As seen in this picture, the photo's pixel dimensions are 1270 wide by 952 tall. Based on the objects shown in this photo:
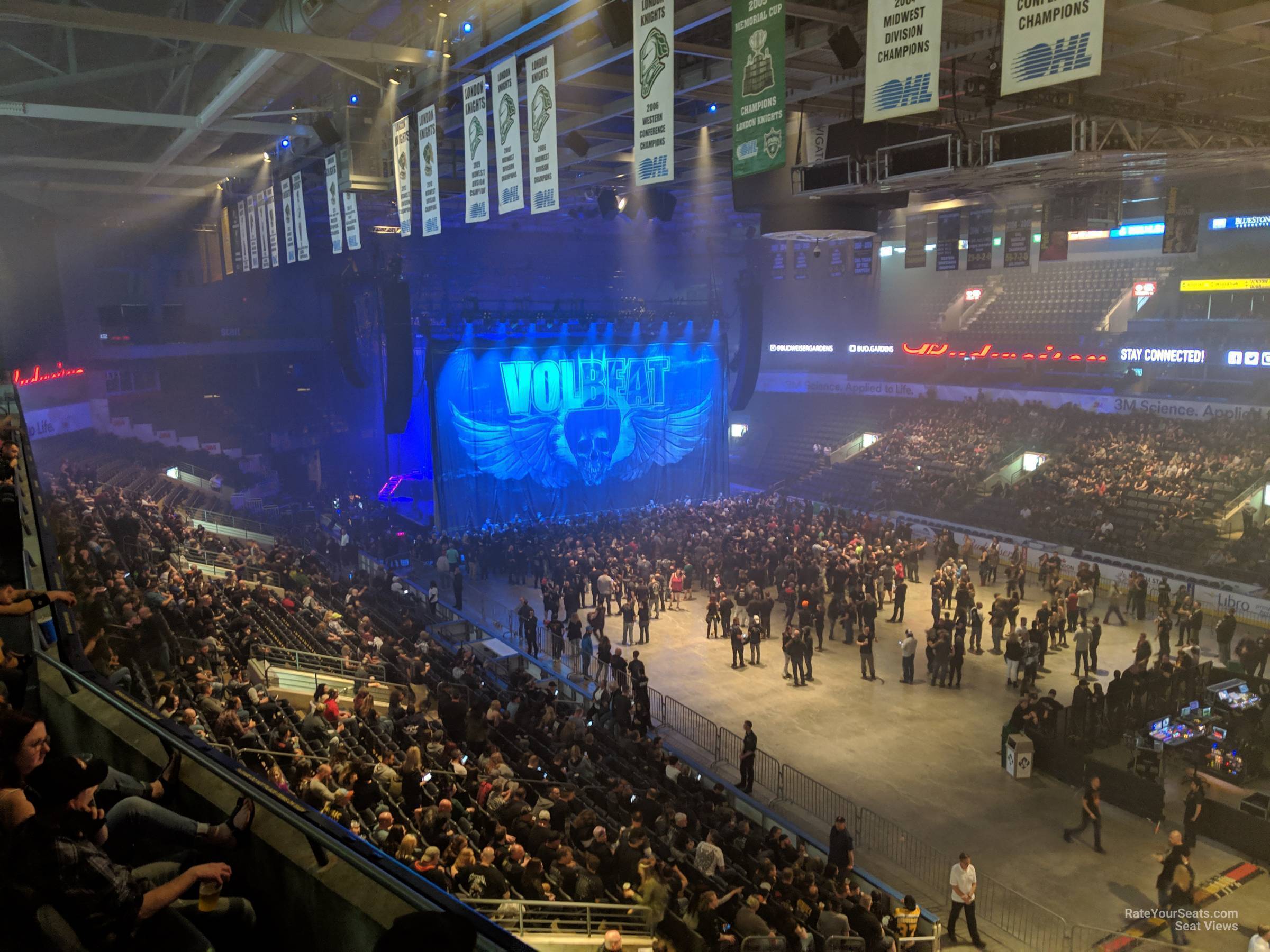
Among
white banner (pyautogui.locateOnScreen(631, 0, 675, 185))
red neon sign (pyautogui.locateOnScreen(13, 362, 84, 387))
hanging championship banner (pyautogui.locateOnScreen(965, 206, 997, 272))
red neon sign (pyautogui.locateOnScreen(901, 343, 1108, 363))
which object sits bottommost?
red neon sign (pyautogui.locateOnScreen(901, 343, 1108, 363))

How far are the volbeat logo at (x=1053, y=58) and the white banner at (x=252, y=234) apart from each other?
18.7 metres

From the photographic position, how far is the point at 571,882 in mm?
7641

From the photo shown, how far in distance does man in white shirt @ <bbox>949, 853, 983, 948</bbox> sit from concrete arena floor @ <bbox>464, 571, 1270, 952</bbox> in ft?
1.03

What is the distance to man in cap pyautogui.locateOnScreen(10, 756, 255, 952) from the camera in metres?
2.50

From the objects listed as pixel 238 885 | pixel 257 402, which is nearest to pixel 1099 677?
pixel 238 885

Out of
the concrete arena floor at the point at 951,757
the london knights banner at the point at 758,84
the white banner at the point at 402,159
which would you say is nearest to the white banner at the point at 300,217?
the white banner at the point at 402,159

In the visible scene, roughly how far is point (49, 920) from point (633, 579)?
17.3 meters

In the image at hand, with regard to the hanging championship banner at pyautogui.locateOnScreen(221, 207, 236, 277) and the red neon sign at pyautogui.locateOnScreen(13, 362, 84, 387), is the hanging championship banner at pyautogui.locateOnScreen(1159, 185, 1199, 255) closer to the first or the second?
the hanging championship banner at pyautogui.locateOnScreen(221, 207, 236, 277)

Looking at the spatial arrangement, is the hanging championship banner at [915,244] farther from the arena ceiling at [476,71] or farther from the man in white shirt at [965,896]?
the man in white shirt at [965,896]

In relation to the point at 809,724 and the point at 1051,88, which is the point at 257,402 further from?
the point at 1051,88

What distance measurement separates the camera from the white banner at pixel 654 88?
7926 millimetres

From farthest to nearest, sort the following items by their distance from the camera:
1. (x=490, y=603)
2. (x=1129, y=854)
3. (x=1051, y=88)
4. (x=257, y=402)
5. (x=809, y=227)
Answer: (x=257, y=402) → (x=490, y=603) → (x=809, y=227) → (x=1051, y=88) → (x=1129, y=854)

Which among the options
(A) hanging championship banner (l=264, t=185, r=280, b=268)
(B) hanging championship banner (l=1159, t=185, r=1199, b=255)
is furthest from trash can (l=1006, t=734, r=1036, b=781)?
(A) hanging championship banner (l=264, t=185, r=280, b=268)

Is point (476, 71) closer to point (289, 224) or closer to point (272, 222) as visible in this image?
point (289, 224)
